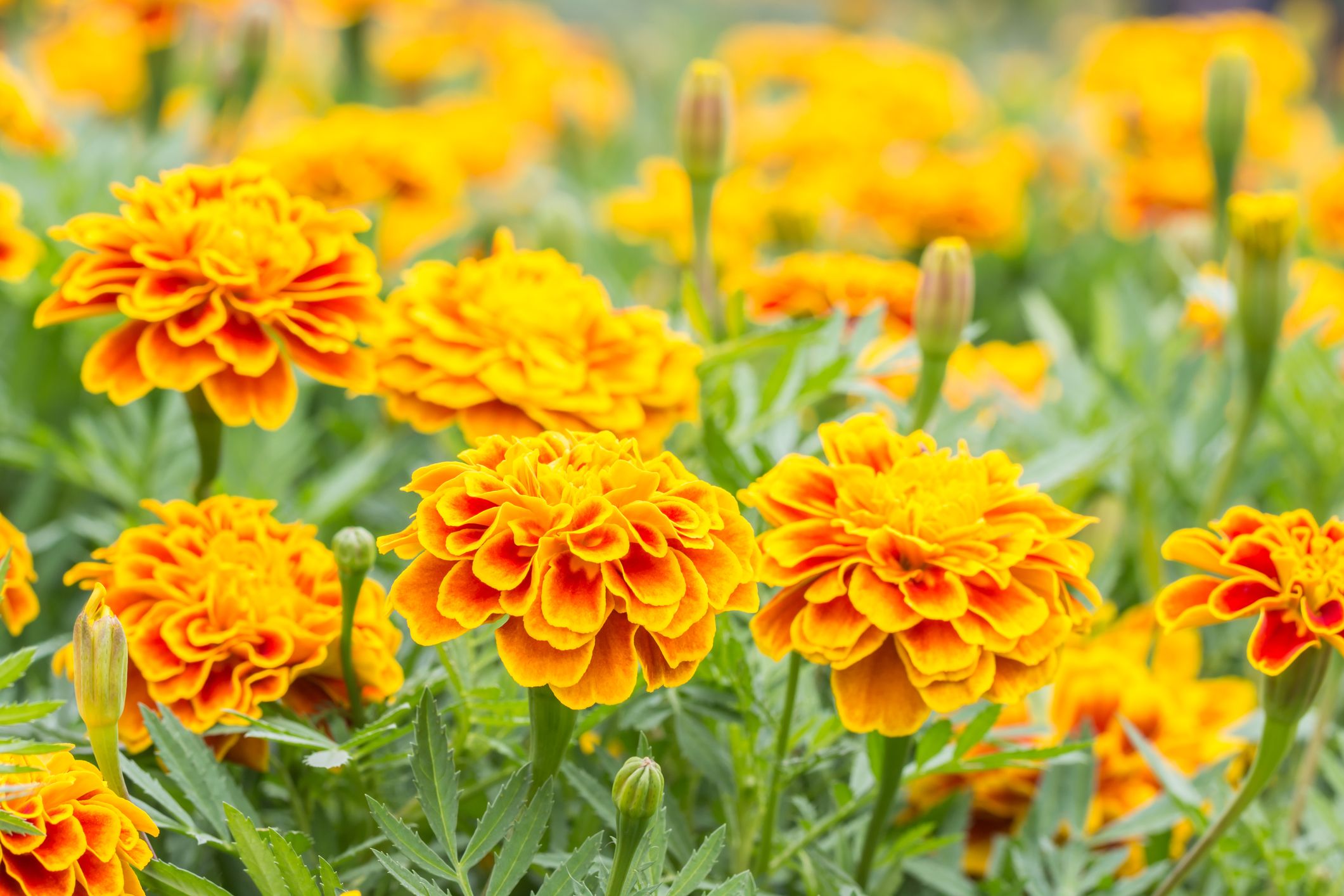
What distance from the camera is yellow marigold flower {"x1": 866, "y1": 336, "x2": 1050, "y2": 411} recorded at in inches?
35.1

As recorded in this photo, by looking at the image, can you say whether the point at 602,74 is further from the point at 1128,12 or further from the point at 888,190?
the point at 1128,12

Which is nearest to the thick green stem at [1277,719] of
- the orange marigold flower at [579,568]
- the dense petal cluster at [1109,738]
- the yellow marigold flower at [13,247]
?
the dense petal cluster at [1109,738]

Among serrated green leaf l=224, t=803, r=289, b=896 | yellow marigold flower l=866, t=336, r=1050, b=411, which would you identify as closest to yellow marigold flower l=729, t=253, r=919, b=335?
yellow marigold flower l=866, t=336, r=1050, b=411

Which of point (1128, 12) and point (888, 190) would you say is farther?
point (1128, 12)

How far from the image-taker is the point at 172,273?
0.65 metres

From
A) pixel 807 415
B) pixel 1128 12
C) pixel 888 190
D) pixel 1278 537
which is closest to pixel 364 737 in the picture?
pixel 1278 537

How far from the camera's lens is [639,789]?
18.6 inches

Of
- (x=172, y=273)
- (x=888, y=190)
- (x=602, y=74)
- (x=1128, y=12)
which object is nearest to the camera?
(x=172, y=273)

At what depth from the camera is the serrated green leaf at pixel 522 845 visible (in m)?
0.51

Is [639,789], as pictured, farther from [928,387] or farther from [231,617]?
[928,387]

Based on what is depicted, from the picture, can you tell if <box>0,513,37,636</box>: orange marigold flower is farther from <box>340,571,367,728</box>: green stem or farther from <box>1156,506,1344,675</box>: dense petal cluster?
<box>1156,506,1344,675</box>: dense petal cluster

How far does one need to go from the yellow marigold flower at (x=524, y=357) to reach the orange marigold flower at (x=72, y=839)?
241 mm

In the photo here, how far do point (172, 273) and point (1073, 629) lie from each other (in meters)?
0.44

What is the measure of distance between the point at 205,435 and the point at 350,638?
0.61 feet
